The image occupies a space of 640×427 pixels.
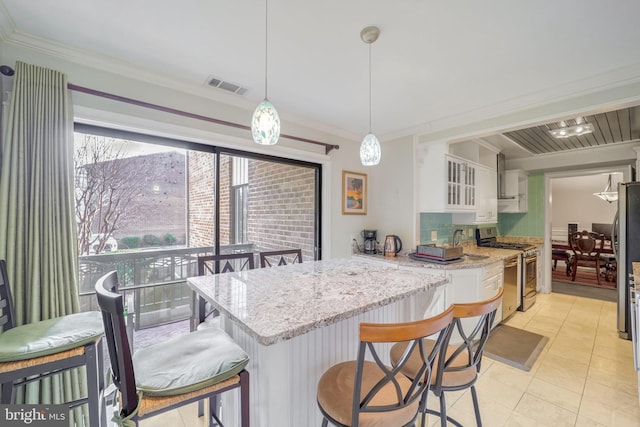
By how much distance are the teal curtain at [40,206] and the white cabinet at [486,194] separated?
14.1 ft

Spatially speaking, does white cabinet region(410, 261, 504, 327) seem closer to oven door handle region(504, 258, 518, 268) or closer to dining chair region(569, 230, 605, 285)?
oven door handle region(504, 258, 518, 268)

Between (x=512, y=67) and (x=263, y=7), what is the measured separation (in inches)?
71.8

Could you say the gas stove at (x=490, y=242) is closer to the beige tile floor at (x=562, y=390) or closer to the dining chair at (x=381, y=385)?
the beige tile floor at (x=562, y=390)

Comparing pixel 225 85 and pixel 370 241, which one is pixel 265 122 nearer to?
pixel 225 85

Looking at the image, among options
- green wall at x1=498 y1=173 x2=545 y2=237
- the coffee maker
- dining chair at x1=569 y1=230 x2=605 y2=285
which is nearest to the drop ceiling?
the coffee maker

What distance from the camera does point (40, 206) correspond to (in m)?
1.61

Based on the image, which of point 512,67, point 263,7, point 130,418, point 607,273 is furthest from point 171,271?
point 607,273

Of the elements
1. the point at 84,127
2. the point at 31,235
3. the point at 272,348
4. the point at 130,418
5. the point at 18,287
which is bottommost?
the point at 130,418

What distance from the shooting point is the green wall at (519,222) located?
12.5 ft

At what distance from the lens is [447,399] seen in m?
2.05

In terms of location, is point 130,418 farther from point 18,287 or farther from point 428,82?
point 428,82

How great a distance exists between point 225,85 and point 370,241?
2.41m

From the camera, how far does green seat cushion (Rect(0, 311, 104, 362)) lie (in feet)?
3.92

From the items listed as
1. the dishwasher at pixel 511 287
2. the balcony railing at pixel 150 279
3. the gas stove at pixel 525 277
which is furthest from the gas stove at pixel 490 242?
the balcony railing at pixel 150 279
